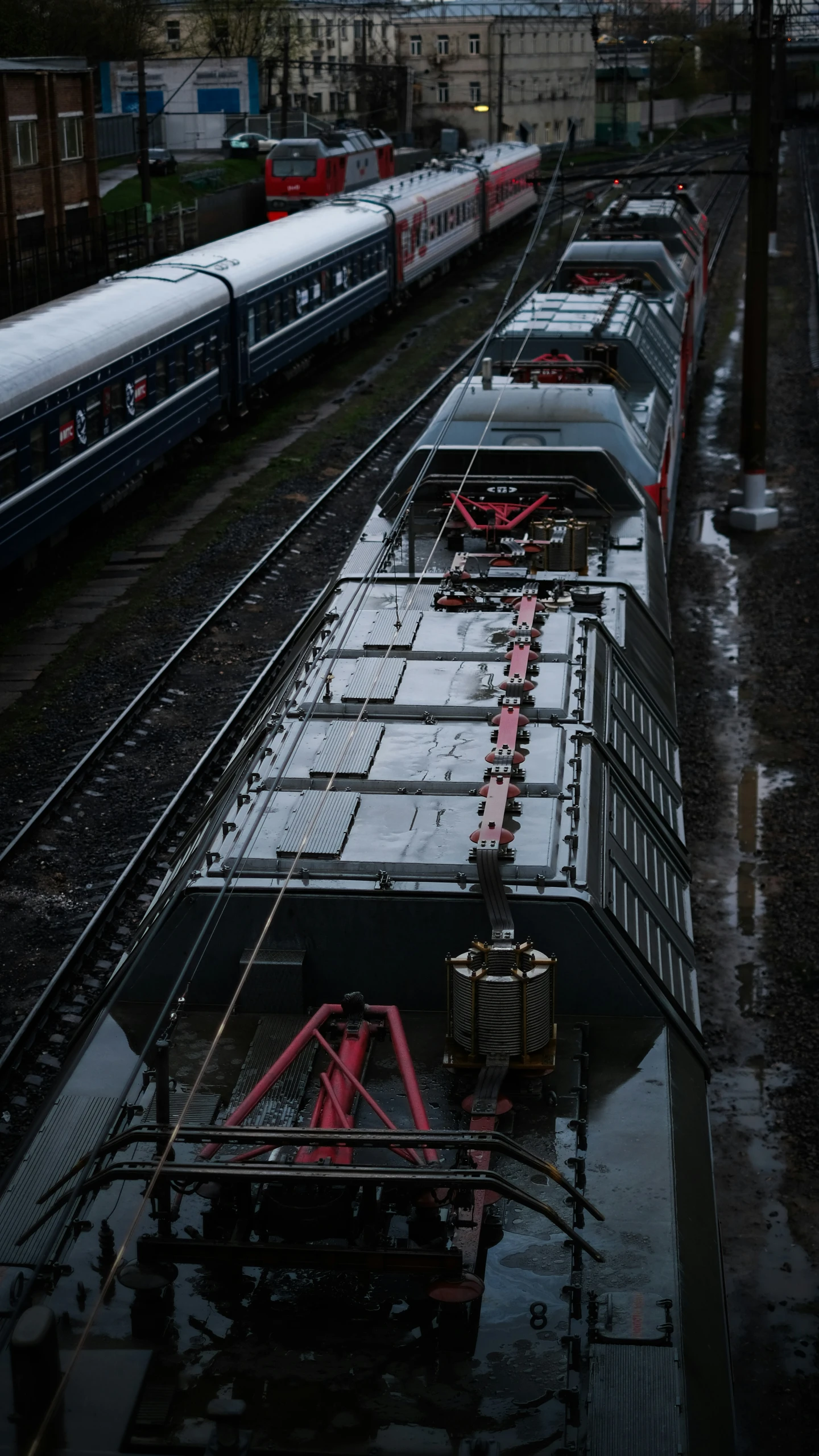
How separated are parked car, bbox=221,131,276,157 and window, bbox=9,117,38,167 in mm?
37598

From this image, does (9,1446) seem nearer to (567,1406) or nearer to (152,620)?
(567,1406)

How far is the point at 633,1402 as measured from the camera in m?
5.38

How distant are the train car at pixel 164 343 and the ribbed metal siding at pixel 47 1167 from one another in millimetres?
15382

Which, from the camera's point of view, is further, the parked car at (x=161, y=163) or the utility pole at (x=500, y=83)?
the utility pole at (x=500, y=83)

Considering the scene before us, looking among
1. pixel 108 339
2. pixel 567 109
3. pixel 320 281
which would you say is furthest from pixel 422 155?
pixel 108 339

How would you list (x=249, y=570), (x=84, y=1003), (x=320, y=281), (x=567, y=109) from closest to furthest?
(x=84, y=1003) < (x=249, y=570) < (x=320, y=281) < (x=567, y=109)

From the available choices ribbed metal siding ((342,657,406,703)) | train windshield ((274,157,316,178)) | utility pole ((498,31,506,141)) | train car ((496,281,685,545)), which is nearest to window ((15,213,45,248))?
train windshield ((274,157,316,178))

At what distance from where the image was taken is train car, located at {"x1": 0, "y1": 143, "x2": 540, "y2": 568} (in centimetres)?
2211

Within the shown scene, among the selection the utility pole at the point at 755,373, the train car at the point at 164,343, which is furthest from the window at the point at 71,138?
the utility pole at the point at 755,373

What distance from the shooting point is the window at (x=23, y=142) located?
40.6 meters

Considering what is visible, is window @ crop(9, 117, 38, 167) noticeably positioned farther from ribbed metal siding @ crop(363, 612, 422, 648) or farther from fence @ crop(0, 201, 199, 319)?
A: ribbed metal siding @ crop(363, 612, 422, 648)

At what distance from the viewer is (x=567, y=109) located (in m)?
93.7

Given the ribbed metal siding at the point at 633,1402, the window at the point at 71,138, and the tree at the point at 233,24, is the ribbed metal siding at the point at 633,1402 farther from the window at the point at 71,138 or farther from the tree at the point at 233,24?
the tree at the point at 233,24

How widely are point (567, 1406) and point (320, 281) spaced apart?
3473cm
